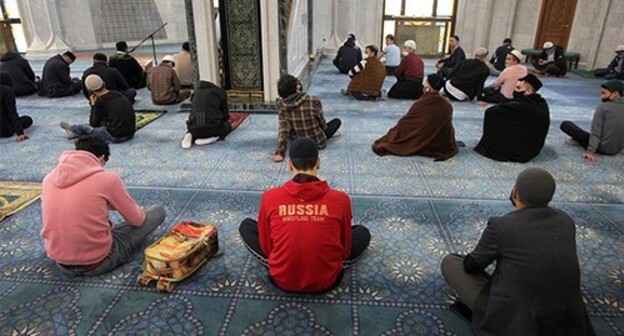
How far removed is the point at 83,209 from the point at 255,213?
106 centimetres

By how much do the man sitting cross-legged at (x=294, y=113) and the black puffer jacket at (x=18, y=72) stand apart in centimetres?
445

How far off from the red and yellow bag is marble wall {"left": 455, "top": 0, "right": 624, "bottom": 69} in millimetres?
8473

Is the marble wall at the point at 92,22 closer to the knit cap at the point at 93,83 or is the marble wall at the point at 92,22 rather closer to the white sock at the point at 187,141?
the knit cap at the point at 93,83

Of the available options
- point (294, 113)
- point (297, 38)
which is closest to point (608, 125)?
point (294, 113)

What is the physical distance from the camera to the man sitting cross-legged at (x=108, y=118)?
3850 millimetres

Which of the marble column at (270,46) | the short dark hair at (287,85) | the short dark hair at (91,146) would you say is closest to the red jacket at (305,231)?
the short dark hair at (91,146)

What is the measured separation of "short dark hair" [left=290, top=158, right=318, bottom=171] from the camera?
1739mm

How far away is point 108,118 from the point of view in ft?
12.9

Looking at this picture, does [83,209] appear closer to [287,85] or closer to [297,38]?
[287,85]

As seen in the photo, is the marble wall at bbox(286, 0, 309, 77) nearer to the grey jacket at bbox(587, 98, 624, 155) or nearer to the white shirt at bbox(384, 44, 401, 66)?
the white shirt at bbox(384, 44, 401, 66)

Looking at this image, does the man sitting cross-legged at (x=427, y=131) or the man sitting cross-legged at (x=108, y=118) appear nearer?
the man sitting cross-legged at (x=427, y=131)

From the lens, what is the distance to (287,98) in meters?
3.53

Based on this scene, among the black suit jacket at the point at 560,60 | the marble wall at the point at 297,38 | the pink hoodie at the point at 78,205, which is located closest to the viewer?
the pink hoodie at the point at 78,205

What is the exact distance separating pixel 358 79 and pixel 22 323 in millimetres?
4790
